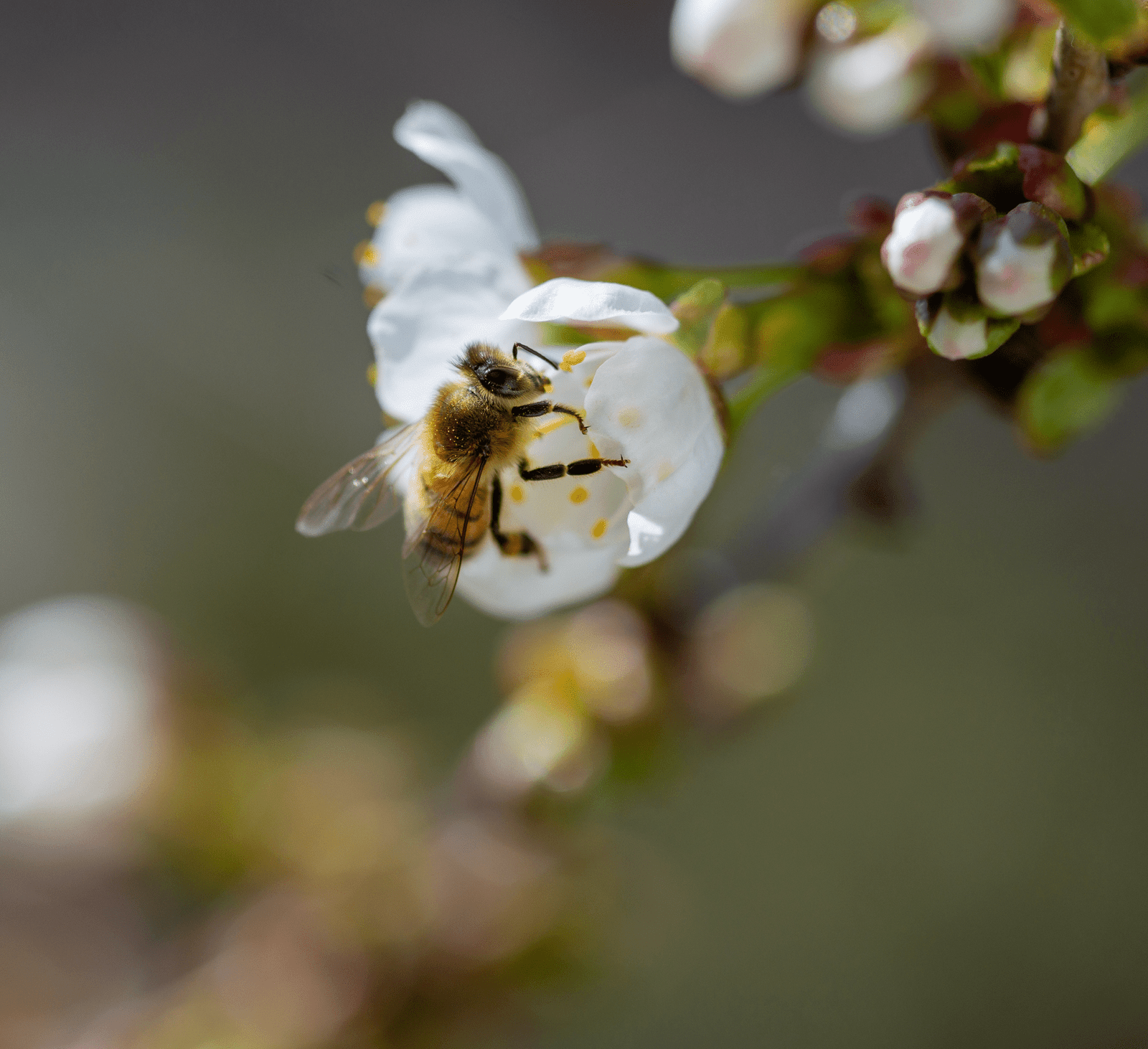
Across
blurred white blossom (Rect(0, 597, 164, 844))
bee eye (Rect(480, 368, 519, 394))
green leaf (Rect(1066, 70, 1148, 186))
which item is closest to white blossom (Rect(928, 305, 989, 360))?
green leaf (Rect(1066, 70, 1148, 186))

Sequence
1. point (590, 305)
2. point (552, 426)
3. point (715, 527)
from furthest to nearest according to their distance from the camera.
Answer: point (715, 527)
point (552, 426)
point (590, 305)

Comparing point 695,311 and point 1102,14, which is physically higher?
point 1102,14

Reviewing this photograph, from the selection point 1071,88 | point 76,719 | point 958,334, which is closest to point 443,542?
point 958,334

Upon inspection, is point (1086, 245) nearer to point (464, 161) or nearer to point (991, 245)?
point (991, 245)

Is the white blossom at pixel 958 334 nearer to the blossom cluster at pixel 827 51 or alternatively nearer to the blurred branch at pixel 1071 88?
the blurred branch at pixel 1071 88

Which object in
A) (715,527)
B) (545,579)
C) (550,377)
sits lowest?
(715,527)

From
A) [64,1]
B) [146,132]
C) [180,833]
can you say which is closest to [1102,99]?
[180,833]

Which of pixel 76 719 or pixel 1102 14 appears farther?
pixel 76 719
